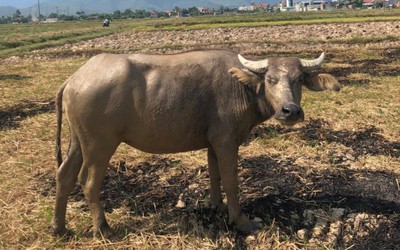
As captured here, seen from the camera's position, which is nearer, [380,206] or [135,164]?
[380,206]

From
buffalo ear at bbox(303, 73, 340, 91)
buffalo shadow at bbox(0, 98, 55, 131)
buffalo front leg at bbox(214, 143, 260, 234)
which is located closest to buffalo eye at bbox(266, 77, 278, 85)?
buffalo ear at bbox(303, 73, 340, 91)

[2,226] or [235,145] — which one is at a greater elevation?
[235,145]

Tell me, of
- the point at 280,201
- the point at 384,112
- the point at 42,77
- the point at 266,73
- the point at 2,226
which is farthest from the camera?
the point at 42,77

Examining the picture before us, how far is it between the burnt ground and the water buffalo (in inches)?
18.1

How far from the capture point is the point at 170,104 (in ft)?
→ 13.0

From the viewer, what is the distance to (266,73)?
3.84 m

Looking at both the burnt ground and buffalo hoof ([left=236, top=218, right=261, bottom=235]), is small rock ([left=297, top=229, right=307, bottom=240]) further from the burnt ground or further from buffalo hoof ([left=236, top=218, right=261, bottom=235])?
buffalo hoof ([left=236, top=218, right=261, bottom=235])

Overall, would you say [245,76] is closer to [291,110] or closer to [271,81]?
[271,81]

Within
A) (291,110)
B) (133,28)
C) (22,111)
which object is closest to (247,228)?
(291,110)

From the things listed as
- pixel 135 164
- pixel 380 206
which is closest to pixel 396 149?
pixel 380 206

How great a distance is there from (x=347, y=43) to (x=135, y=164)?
18.9m

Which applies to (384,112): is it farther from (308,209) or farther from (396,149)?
(308,209)

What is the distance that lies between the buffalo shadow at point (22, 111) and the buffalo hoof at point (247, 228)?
576 centimetres

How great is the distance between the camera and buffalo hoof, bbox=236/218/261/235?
4.28 metres
